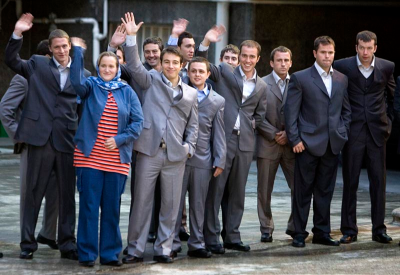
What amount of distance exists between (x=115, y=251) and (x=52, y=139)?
1.22 metres

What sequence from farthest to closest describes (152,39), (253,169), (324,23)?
(324,23)
(253,169)
(152,39)

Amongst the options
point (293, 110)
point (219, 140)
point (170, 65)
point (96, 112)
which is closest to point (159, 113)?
point (170, 65)

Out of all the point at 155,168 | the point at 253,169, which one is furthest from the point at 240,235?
the point at 253,169

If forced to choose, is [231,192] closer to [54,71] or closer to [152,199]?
[152,199]

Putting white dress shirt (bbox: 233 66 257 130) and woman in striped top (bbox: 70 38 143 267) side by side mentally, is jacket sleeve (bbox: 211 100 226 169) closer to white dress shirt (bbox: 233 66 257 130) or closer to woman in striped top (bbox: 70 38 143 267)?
white dress shirt (bbox: 233 66 257 130)

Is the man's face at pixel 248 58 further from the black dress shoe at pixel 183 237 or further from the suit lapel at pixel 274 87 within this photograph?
the black dress shoe at pixel 183 237

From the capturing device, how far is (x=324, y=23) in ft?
65.5

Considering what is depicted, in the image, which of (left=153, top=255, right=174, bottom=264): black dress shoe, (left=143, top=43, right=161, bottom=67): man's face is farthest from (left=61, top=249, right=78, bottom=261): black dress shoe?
(left=143, top=43, right=161, bottom=67): man's face

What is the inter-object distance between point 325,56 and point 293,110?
26.7 inches

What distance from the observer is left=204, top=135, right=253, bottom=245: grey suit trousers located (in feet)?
31.7

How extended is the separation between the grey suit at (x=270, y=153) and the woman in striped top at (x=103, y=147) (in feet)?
6.69

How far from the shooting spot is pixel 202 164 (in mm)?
9352

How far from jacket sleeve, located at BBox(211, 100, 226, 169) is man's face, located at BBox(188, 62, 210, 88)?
315 mm

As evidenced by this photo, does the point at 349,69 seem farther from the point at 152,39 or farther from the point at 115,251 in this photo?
the point at 115,251
